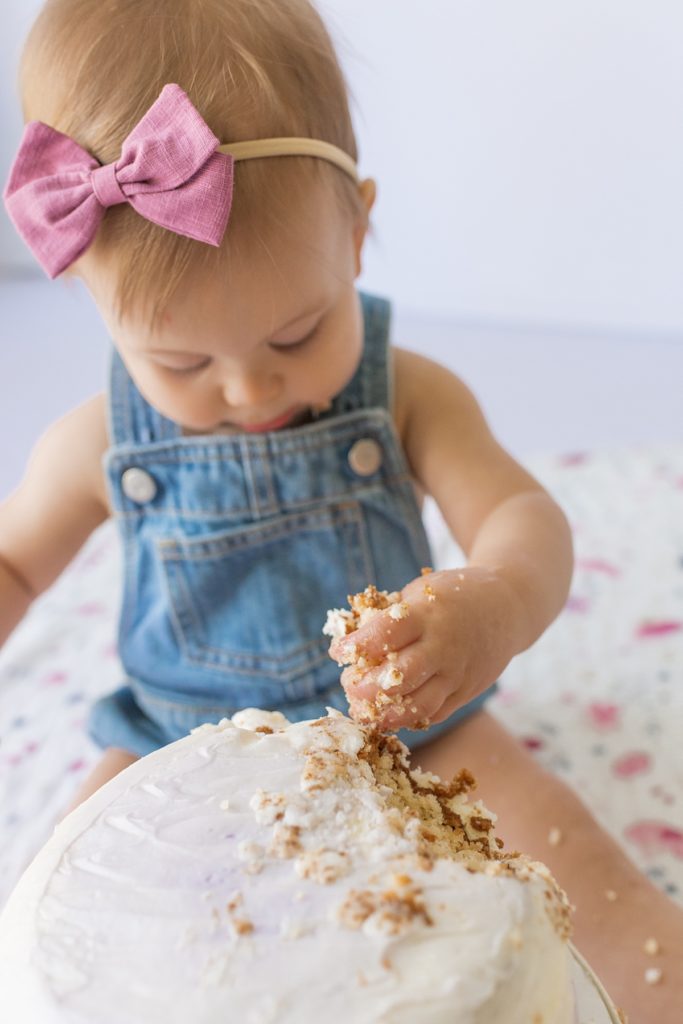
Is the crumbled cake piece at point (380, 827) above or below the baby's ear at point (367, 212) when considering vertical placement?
below

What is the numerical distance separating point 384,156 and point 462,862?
1.74 metres

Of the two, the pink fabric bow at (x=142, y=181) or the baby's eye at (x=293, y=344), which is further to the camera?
the baby's eye at (x=293, y=344)

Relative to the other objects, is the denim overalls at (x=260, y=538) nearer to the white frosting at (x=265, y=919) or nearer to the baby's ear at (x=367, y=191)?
the baby's ear at (x=367, y=191)

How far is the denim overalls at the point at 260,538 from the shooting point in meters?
0.91

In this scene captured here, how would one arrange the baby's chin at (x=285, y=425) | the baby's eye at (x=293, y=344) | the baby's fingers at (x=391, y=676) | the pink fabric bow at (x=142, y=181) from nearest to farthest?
the baby's fingers at (x=391, y=676), the pink fabric bow at (x=142, y=181), the baby's eye at (x=293, y=344), the baby's chin at (x=285, y=425)

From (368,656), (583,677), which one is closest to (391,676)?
(368,656)

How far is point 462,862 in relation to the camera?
493mm

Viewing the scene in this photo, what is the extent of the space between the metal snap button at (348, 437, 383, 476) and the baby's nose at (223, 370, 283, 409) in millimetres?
158

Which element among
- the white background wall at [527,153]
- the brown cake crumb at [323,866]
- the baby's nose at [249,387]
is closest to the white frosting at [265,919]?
the brown cake crumb at [323,866]

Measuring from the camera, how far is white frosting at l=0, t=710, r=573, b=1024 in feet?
1.46

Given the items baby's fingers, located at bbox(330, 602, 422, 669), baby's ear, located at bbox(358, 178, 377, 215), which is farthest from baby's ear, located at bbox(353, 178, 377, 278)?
baby's fingers, located at bbox(330, 602, 422, 669)

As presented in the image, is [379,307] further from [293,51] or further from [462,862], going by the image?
[462,862]

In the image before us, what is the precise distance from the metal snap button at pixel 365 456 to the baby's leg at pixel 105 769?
1.02ft

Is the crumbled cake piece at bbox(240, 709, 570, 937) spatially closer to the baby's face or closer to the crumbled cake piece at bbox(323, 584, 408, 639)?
the crumbled cake piece at bbox(323, 584, 408, 639)
